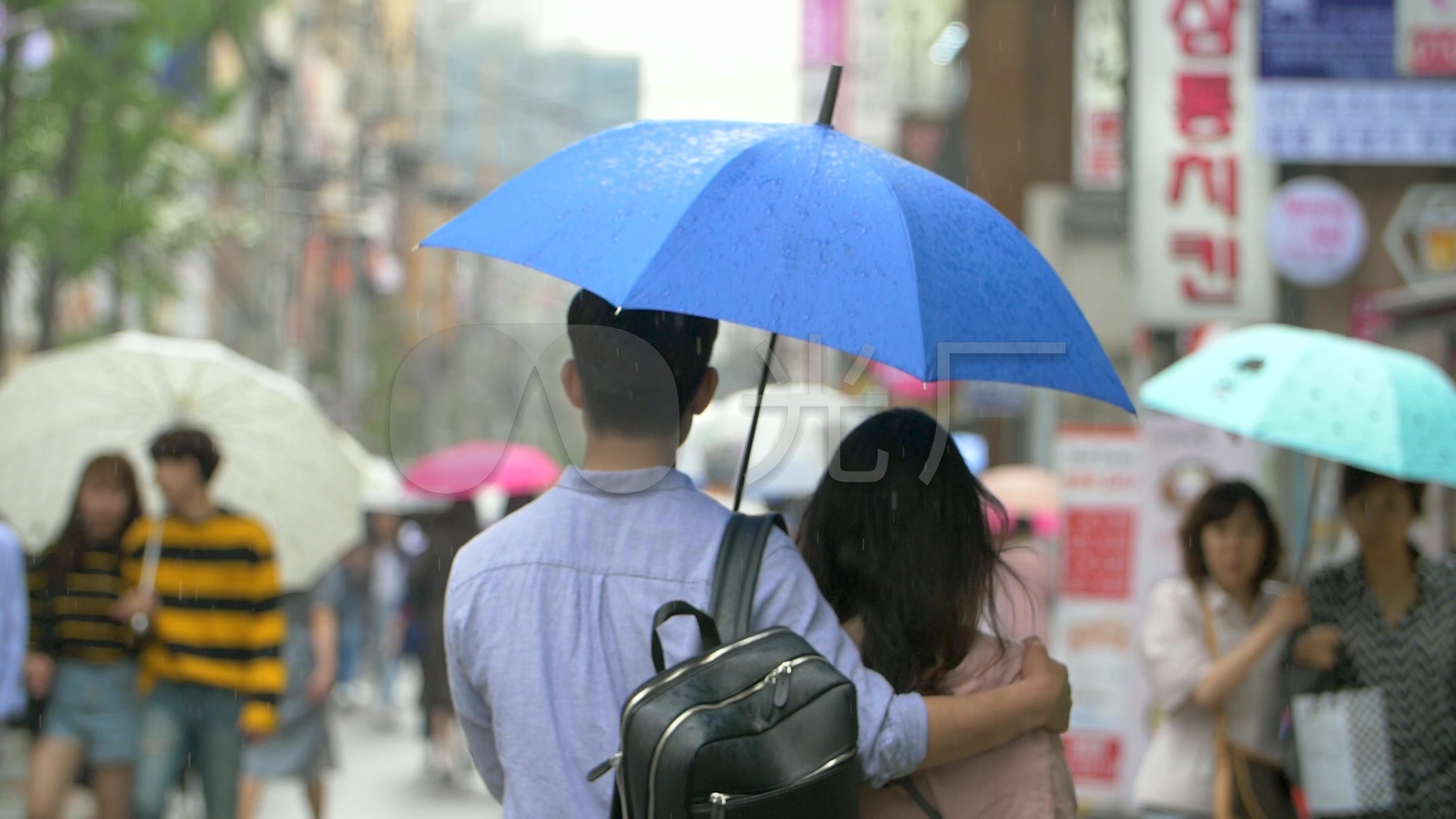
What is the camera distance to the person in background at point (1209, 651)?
4.77m

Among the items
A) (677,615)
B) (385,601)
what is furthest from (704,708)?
(385,601)

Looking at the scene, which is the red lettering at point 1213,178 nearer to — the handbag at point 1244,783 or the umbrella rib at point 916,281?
the handbag at point 1244,783

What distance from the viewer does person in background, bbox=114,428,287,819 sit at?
6.24 metres

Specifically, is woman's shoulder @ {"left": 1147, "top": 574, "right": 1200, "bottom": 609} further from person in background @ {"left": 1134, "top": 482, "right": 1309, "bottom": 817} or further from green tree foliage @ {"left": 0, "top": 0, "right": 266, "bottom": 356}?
green tree foliage @ {"left": 0, "top": 0, "right": 266, "bottom": 356}

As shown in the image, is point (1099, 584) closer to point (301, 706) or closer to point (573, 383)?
point (301, 706)

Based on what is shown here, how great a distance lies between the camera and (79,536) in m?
6.22

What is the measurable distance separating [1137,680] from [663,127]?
19.5ft

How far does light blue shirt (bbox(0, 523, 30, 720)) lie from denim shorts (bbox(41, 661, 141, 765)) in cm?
15

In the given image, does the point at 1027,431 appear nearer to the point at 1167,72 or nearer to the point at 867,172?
the point at 1167,72

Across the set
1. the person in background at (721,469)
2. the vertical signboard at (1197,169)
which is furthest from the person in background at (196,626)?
the vertical signboard at (1197,169)

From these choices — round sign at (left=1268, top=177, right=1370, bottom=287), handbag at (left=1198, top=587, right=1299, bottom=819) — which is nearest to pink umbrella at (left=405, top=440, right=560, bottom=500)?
handbag at (left=1198, top=587, right=1299, bottom=819)

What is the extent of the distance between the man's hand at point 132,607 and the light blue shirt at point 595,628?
13.0ft

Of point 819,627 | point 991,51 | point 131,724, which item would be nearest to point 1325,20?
point 991,51

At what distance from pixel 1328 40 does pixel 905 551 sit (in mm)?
8536
